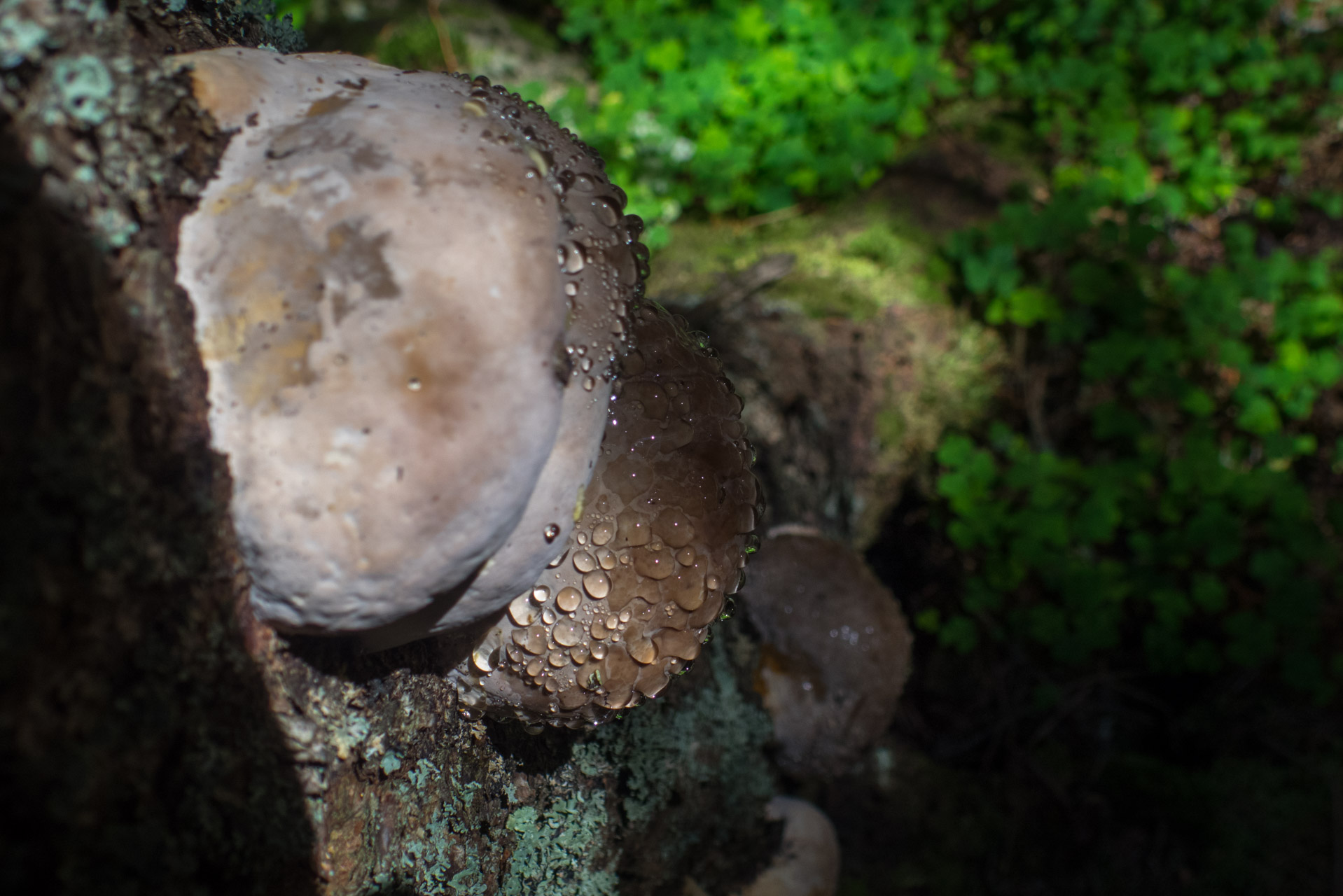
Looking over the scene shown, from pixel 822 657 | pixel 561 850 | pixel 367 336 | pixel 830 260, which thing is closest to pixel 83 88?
pixel 367 336

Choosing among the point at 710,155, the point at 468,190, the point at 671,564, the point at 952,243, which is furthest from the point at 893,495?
the point at 468,190

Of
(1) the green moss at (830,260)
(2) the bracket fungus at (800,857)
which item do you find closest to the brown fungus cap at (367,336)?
(2) the bracket fungus at (800,857)

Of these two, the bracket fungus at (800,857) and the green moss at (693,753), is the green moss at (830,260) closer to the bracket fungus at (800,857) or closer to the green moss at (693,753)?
the green moss at (693,753)

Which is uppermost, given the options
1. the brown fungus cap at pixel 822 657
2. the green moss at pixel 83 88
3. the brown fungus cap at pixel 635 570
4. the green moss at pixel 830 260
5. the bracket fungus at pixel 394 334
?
the green moss at pixel 83 88

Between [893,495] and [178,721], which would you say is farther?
[893,495]

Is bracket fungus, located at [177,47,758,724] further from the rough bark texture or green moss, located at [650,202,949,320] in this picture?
green moss, located at [650,202,949,320]

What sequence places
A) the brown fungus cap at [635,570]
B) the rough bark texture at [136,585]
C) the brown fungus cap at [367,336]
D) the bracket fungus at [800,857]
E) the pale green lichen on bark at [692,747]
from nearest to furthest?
the rough bark texture at [136,585]
the brown fungus cap at [367,336]
the brown fungus cap at [635,570]
the pale green lichen on bark at [692,747]
the bracket fungus at [800,857]

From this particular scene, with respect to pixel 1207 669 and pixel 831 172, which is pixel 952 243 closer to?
pixel 831 172
